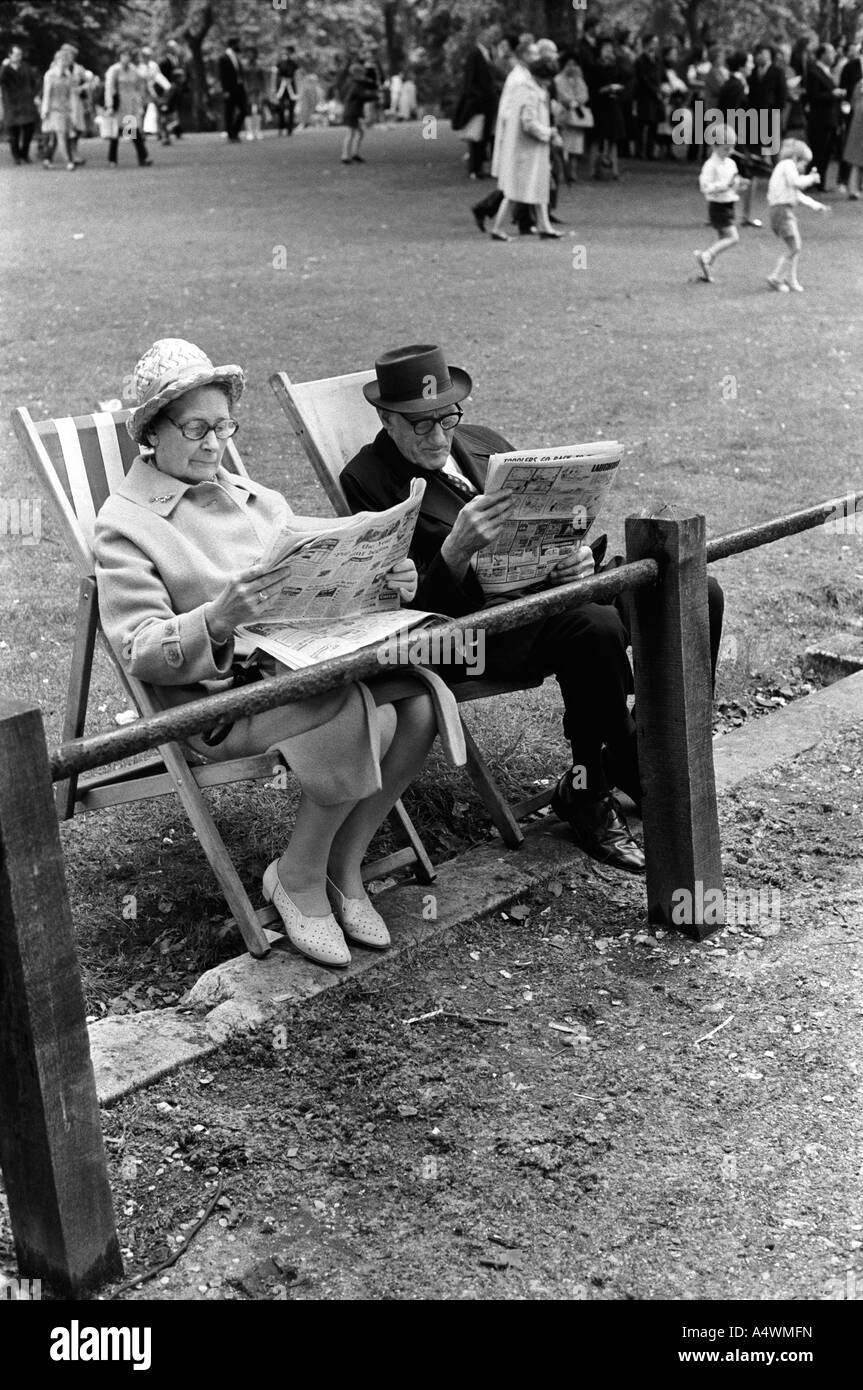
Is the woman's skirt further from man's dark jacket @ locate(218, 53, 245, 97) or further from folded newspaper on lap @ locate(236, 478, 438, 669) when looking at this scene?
man's dark jacket @ locate(218, 53, 245, 97)

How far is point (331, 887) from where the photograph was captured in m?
3.84

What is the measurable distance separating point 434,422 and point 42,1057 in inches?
85.9

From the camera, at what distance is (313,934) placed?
368 centimetres

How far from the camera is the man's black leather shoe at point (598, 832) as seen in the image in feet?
14.1

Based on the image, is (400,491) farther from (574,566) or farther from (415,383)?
(574,566)

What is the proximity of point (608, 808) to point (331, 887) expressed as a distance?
0.90 m

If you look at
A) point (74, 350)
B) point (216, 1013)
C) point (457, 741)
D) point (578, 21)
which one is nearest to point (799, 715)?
point (457, 741)

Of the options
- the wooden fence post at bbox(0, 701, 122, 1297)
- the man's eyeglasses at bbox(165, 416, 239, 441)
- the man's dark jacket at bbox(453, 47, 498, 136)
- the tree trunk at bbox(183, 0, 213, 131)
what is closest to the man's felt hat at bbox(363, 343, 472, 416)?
the man's eyeglasses at bbox(165, 416, 239, 441)

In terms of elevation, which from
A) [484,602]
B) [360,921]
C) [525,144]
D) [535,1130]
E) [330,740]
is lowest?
[535,1130]

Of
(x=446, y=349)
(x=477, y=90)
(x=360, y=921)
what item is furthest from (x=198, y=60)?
(x=360, y=921)

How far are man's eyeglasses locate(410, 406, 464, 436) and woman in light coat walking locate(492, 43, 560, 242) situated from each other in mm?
12168

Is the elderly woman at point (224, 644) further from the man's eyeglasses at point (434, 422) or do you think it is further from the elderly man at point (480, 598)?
the man's eyeglasses at point (434, 422)

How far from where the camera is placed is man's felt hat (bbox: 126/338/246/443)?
141 inches
